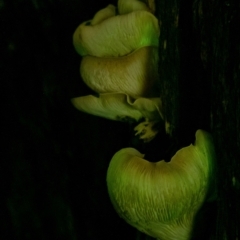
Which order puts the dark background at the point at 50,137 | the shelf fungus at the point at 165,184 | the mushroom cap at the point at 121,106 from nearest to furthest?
the shelf fungus at the point at 165,184 < the mushroom cap at the point at 121,106 < the dark background at the point at 50,137

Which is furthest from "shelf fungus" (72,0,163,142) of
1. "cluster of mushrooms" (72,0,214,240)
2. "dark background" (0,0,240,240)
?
"dark background" (0,0,240,240)

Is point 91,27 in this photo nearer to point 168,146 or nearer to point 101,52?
point 101,52

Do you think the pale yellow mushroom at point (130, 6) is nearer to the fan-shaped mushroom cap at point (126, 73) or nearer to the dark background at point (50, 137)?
the fan-shaped mushroom cap at point (126, 73)

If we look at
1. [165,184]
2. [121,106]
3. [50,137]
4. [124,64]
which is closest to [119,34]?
[124,64]

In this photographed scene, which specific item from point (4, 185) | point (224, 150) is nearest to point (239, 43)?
point (224, 150)

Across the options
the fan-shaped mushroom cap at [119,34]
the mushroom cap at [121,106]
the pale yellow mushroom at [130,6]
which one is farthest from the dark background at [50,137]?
the pale yellow mushroom at [130,6]

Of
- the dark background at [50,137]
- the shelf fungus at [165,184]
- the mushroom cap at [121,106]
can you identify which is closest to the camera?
the shelf fungus at [165,184]

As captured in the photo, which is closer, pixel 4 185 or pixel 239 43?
pixel 239 43

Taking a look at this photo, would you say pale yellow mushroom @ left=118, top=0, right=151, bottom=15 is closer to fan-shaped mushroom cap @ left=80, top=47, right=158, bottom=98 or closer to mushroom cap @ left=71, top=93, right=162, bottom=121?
fan-shaped mushroom cap @ left=80, top=47, right=158, bottom=98
